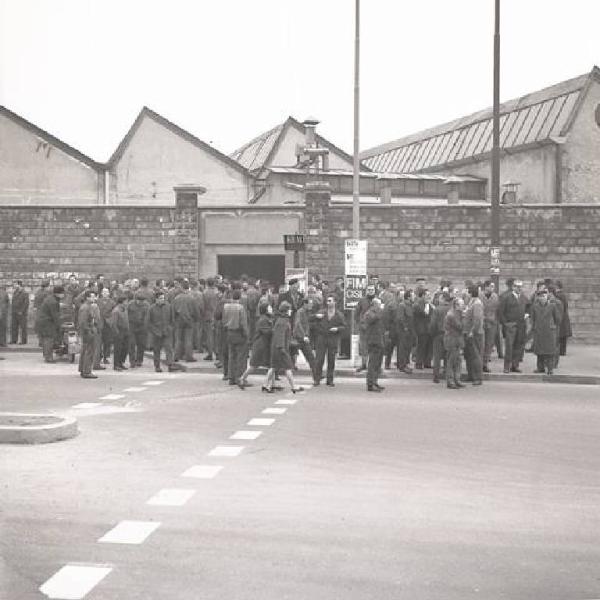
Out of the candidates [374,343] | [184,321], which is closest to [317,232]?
[184,321]

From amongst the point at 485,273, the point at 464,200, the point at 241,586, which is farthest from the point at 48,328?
the point at 464,200

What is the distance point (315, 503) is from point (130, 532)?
1627 mm

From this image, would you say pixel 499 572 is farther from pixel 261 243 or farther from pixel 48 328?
pixel 261 243

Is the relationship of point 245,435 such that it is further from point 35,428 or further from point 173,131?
point 173,131

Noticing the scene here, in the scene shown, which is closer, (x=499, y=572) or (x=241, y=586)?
(x=241, y=586)

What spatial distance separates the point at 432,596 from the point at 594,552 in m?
1.56

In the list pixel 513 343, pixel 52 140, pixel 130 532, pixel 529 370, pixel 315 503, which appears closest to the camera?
pixel 130 532

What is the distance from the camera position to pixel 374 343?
16.0 metres

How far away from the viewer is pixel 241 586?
5.45 meters

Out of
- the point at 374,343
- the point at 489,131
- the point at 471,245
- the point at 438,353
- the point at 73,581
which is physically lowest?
the point at 73,581

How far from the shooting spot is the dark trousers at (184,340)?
20.0m

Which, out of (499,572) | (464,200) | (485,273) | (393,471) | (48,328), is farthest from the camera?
(464,200)

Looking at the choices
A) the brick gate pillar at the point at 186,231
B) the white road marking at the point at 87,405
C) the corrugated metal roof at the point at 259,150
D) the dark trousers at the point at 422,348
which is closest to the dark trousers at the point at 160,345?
the white road marking at the point at 87,405

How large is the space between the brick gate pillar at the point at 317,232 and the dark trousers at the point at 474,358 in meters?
9.74
